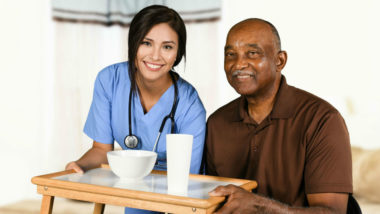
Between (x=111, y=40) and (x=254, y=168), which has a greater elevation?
(x=111, y=40)

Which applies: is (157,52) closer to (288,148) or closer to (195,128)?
(195,128)

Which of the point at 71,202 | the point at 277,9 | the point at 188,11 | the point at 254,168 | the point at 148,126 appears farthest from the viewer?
the point at 188,11

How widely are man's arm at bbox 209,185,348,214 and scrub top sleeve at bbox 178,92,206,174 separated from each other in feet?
1.37

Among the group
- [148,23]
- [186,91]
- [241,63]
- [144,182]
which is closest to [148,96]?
[186,91]

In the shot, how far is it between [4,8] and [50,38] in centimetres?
40

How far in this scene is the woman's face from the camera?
1629mm

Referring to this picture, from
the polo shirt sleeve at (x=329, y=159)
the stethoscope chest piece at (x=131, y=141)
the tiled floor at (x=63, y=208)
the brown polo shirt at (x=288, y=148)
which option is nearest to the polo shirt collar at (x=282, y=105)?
the brown polo shirt at (x=288, y=148)

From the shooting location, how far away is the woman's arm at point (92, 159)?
144 cm

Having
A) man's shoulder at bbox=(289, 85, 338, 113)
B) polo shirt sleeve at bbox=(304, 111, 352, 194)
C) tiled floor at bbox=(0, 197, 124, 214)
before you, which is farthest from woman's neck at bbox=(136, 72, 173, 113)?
tiled floor at bbox=(0, 197, 124, 214)

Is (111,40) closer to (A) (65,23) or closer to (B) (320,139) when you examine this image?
(A) (65,23)

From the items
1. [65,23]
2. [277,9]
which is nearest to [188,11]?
[277,9]

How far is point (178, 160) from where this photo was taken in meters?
1.22

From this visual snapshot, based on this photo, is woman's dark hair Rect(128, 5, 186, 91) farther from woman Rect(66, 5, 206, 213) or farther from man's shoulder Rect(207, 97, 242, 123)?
man's shoulder Rect(207, 97, 242, 123)

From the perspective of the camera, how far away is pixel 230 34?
1582 mm
